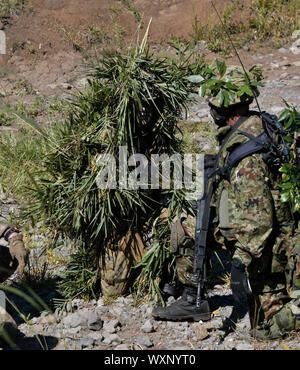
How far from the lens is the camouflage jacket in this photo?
3.16 m

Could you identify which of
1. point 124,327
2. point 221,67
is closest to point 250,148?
point 221,67

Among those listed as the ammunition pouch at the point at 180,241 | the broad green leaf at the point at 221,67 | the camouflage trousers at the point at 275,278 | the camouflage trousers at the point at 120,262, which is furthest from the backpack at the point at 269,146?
the camouflage trousers at the point at 120,262

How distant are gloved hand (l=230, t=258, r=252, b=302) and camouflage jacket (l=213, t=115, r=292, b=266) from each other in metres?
0.05

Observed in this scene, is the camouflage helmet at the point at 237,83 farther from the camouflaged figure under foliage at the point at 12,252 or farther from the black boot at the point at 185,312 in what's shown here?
the camouflaged figure under foliage at the point at 12,252

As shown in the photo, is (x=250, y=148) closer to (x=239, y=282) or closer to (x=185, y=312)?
(x=239, y=282)

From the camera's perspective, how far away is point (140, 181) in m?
3.75

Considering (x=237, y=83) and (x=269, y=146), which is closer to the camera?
(x=269, y=146)

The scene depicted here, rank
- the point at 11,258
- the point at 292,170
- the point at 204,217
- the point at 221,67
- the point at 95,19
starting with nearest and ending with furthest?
1. the point at 292,170
2. the point at 221,67
3. the point at 204,217
4. the point at 11,258
5. the point at 95,19

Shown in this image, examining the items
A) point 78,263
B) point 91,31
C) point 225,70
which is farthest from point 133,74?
point 91,31

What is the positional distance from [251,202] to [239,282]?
1.49 ft

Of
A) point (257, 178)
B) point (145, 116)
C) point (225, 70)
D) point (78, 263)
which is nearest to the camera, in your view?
point (257, 178)

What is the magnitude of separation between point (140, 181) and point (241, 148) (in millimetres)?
806

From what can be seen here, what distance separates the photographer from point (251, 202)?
3.16 metres

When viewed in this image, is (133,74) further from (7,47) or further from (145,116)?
(7,47)
